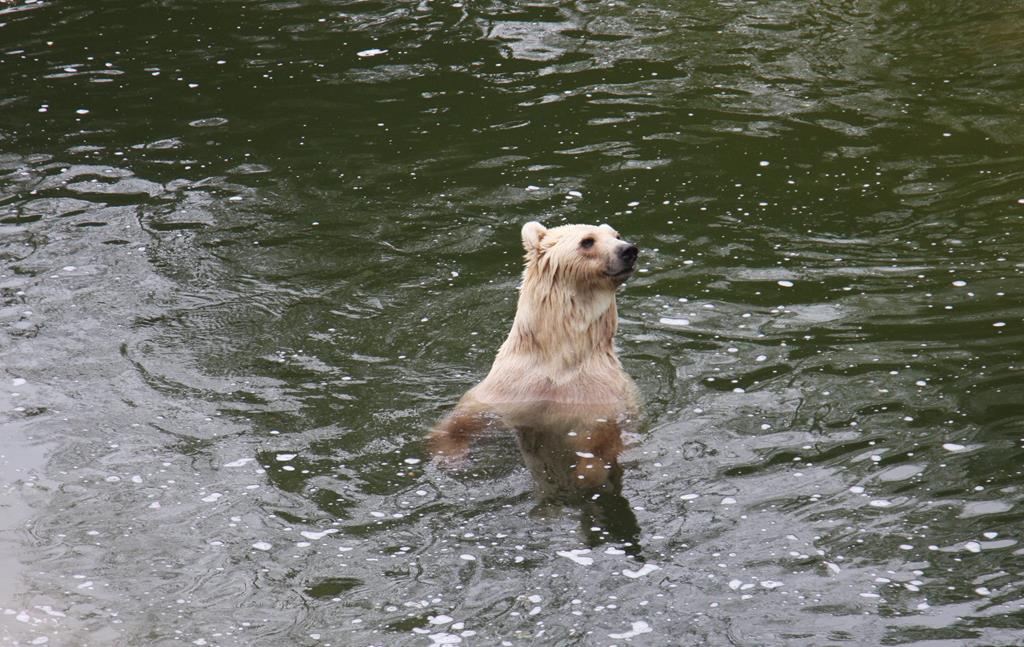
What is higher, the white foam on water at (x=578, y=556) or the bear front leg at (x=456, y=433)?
the bear front leg at (x=456, y=433)

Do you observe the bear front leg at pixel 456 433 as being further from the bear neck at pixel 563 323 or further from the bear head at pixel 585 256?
the bear head at pixel 585 256

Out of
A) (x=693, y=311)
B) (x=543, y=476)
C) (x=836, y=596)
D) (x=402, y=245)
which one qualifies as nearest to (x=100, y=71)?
(x=402, y=245)

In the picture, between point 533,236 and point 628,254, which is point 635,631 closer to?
point 628,254

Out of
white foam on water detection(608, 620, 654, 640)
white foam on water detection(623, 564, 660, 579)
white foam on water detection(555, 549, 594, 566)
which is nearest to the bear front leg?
white foam on water detection(555, 549, 594, 566)

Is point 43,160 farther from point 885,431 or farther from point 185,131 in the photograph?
point 885,431

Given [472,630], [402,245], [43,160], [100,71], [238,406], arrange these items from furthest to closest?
1. [100,71]
2. [43,160]
3. [402,245]
4. [238,406]
5. [472,630]

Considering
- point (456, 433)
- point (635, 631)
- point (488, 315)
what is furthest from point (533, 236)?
point (635, 631)

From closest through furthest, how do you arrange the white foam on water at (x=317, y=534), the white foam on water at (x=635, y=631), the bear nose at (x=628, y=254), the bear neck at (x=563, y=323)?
the white foam on water at (x=635, y=631) < the white foam on water at (x=317, y=534) < the bear nose at (x=628, y=254) < the bear neck at (x=563, y=323)

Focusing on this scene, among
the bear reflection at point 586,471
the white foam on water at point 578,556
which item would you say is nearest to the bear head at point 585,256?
the bear reflection at point 586,471

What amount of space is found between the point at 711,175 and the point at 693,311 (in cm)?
254

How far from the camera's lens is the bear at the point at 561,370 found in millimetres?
8031

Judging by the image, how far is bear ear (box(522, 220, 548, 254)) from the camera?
326 inches

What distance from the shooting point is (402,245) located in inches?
435

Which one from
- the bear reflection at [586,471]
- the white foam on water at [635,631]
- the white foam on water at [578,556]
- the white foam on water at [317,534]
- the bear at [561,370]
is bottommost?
the bear reflection at [586,471]
